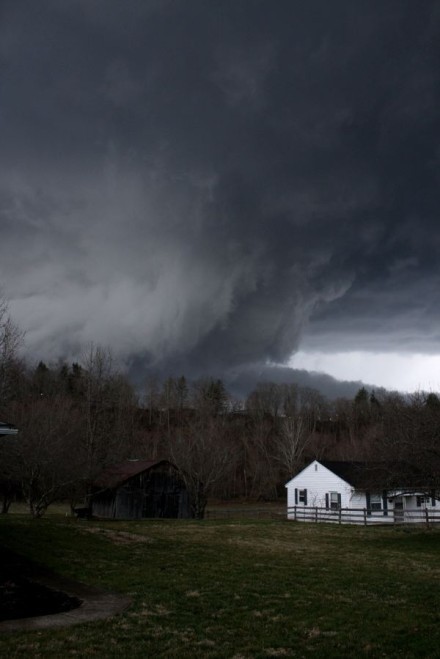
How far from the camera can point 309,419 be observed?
97625 millimetres

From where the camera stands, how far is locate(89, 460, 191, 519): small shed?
4384cm

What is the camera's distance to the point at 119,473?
44594mm

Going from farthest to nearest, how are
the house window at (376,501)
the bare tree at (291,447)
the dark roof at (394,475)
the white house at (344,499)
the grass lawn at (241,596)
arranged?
the bare tree at (291,447), the house window at (376,501), the white house at (344,499), the dark roof at (394,475), the grass lawn at (241,596)

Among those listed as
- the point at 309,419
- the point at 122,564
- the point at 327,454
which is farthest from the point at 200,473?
the point at 309,419

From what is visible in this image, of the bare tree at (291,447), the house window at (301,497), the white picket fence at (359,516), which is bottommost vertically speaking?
the white picket fence at (359,516)

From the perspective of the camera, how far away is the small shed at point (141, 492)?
43.8m

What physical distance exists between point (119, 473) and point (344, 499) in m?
17.7

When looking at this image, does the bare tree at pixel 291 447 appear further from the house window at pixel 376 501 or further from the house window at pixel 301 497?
the house window at pixel 376 501

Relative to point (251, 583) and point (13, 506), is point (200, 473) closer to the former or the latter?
point (13, 506)

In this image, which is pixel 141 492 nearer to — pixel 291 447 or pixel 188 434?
pixel 188 434

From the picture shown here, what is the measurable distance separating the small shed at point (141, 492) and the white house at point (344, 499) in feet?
31.4

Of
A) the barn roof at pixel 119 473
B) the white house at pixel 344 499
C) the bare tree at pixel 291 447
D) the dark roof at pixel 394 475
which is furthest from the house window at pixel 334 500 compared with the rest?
the bare tree at pixel 291 447

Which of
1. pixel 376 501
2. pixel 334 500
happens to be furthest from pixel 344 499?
pixel 376 501

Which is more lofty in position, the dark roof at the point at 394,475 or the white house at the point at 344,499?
the dark roof at the point at 394,475
